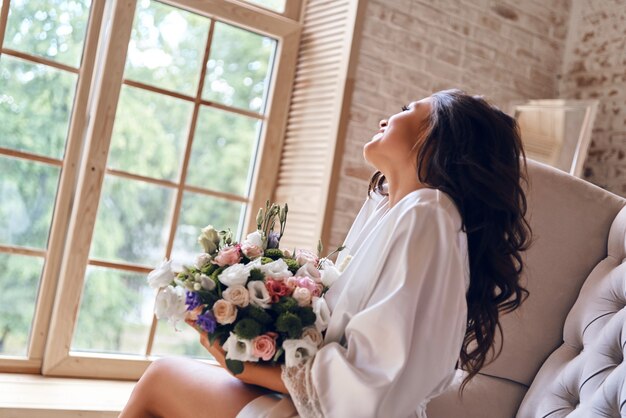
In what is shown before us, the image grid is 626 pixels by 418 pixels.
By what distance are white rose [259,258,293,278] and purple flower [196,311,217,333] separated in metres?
0.16

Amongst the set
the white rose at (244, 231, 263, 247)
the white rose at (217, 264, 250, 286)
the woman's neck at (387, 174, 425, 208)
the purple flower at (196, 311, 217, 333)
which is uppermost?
the woman's neck at (387, 174, 425, 208)

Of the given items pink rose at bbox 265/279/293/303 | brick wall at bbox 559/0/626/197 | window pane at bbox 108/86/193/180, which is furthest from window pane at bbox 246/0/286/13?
pink rose at bbox 265/279/293/303

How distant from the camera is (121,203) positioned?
2.95m

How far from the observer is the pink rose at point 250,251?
1.65 m

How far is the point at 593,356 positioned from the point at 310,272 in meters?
0.76

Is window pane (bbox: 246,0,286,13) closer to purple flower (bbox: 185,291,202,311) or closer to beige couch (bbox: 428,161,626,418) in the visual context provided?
beige couch (bbox: 428,161,626,418)

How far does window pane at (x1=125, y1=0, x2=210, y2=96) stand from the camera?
9.71ft

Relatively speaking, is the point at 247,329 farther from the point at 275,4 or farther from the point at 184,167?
the point at 275,4

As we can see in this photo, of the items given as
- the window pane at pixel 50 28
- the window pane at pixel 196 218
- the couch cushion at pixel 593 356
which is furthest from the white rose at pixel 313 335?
the window pane at pixel 50 28

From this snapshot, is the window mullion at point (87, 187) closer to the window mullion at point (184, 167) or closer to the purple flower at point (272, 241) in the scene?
the window mullion at point (184, 167)

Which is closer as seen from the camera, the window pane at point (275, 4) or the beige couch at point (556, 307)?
the beige couch at point (556, 307)

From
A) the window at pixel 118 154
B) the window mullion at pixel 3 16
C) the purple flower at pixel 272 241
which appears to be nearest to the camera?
the purple flower at pixel 272 241

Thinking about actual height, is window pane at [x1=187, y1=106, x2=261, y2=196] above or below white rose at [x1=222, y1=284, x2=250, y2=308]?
above

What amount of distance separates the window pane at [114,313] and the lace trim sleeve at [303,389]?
1621 mm
